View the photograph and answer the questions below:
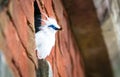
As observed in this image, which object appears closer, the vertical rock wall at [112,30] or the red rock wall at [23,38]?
the red rock wall at [23,38]

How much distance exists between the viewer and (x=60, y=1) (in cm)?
188

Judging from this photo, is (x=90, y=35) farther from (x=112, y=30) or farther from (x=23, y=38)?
(x=23, y=38)

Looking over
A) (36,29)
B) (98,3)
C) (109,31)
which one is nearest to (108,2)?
(98,3)

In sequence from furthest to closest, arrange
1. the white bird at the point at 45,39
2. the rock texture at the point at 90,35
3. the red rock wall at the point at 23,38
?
1. the rock texture at the point at 90,35
2. the white bird at the point at 45,39
3. the red rock wall at the point at 23,38

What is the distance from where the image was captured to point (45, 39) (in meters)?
1.36

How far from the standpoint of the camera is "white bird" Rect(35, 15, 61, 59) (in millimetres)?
1344

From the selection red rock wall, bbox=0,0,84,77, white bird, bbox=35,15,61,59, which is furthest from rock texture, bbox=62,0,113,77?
white bird, bbox=35,15,61,59

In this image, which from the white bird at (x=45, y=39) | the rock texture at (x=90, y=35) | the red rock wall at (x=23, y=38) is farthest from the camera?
the rock texture at (x=90, y=35)

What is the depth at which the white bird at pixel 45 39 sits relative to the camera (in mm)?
1344

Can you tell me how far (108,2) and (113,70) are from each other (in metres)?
0.47

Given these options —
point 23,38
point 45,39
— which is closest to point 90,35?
point 45,39

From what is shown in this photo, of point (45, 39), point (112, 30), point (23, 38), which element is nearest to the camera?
point (23, 38)

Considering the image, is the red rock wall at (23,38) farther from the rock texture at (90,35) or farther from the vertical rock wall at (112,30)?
the vertical rock wall at (112,30)

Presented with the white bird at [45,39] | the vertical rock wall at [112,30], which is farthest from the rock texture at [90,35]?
the white bird at [45,39]
